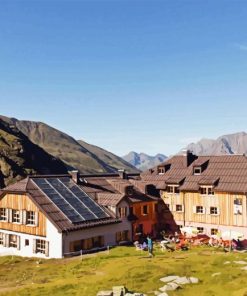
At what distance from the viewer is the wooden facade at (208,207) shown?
57.0 metres

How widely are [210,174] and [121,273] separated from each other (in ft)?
96.9

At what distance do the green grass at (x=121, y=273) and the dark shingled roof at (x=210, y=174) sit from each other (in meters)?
12.4

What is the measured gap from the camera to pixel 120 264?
137 feet

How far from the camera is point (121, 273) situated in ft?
123

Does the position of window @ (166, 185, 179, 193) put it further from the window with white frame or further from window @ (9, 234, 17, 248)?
window @ (9, 234, 17, 248)

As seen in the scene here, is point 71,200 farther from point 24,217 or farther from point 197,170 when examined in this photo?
point 197,170

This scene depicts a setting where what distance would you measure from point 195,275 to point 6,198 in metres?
32.2

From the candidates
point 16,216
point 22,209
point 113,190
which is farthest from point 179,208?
point 16,216

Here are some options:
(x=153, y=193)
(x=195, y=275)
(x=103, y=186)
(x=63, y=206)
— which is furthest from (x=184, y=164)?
(x=195, y=275)

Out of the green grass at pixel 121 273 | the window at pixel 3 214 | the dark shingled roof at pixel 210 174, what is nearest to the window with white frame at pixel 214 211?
the dark shingled roof at pixel 210 174

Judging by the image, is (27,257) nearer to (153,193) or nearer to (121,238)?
(121,238)

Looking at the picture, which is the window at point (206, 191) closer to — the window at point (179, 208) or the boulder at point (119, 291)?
the window at point (179, 208)

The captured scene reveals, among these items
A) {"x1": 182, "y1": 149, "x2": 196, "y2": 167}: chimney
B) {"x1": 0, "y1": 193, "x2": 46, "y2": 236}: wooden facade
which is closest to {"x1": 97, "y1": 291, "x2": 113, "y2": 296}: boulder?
{"x1": 0, "y1": 193, "x2": 46, "y2": 236}: wooden facade

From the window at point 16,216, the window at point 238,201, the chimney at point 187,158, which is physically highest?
the chimney at point 187,158
